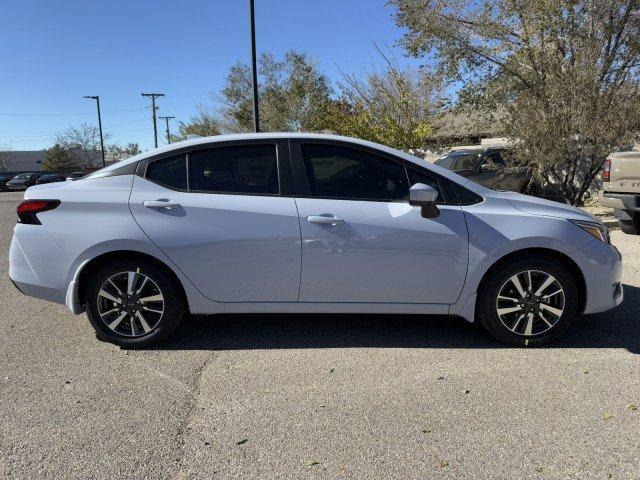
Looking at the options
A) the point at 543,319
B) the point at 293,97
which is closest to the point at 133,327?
the point at 543,319

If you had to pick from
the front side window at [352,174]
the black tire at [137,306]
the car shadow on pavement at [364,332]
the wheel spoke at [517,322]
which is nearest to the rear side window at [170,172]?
the black tire at [137,306]

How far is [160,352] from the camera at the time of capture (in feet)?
12.9

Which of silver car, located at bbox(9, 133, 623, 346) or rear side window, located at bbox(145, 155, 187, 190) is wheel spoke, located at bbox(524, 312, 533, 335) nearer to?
silver car, located at bbox(9, 133, 623, 346)

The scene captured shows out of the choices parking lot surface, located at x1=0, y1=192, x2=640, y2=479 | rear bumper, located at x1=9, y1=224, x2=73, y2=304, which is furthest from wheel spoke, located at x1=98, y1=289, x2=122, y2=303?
parking lot surface, located at x1=0, y1=192, x2=640, y2=479

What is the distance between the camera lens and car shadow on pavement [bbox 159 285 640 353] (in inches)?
160

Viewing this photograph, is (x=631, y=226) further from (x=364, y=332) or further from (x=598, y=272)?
(x=364, y=332)

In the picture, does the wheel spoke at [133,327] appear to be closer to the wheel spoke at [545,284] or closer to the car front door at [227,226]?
the car front door at [227,226]

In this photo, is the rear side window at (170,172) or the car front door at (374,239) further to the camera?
the rear side window at (170,172)

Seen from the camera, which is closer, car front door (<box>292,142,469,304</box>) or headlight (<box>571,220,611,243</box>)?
car front door (<box>292,142,469,304</box>)

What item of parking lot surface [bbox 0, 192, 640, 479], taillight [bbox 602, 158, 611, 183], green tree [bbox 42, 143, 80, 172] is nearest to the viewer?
parking lot surface [bbox 0, 192, 640, 479]

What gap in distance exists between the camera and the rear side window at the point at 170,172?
12.9 feet

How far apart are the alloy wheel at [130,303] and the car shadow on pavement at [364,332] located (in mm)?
244

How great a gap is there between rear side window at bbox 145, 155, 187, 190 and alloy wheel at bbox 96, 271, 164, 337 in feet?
2.41

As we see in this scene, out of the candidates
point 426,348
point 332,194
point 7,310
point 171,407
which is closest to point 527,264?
point 426,348
